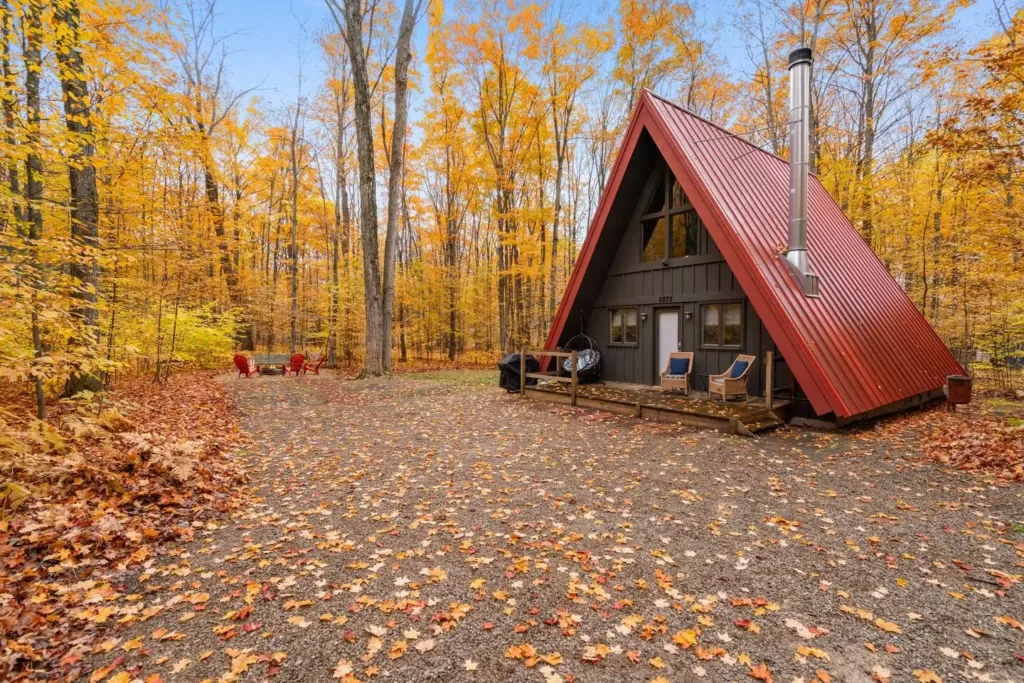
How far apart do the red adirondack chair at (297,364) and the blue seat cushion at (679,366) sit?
462 inches

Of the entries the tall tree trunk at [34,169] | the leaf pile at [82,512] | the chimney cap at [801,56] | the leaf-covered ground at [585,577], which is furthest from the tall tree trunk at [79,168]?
the chimney cap at [801,56]

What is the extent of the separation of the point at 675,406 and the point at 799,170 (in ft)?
16.1

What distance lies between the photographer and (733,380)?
28.0 feet

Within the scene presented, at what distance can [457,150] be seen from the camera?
20.5 m

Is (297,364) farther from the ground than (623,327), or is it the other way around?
(623,327)

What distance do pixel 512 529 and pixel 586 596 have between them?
1131 mm

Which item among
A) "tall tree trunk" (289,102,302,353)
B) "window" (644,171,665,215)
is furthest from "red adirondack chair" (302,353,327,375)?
"window" (644,171,665,215)

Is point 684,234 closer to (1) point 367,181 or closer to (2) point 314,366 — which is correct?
(1) point 367,181

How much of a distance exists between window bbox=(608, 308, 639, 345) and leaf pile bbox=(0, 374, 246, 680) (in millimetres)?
8648

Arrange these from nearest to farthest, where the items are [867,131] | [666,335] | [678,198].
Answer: [678,198], [666,335], [867,131]

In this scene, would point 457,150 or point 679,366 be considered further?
point 457,150

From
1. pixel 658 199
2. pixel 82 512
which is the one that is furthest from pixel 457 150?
pixel 82 512

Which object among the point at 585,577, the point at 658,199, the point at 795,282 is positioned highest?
the point at 658,199

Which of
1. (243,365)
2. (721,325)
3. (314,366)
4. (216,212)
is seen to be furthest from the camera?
(216,212)
